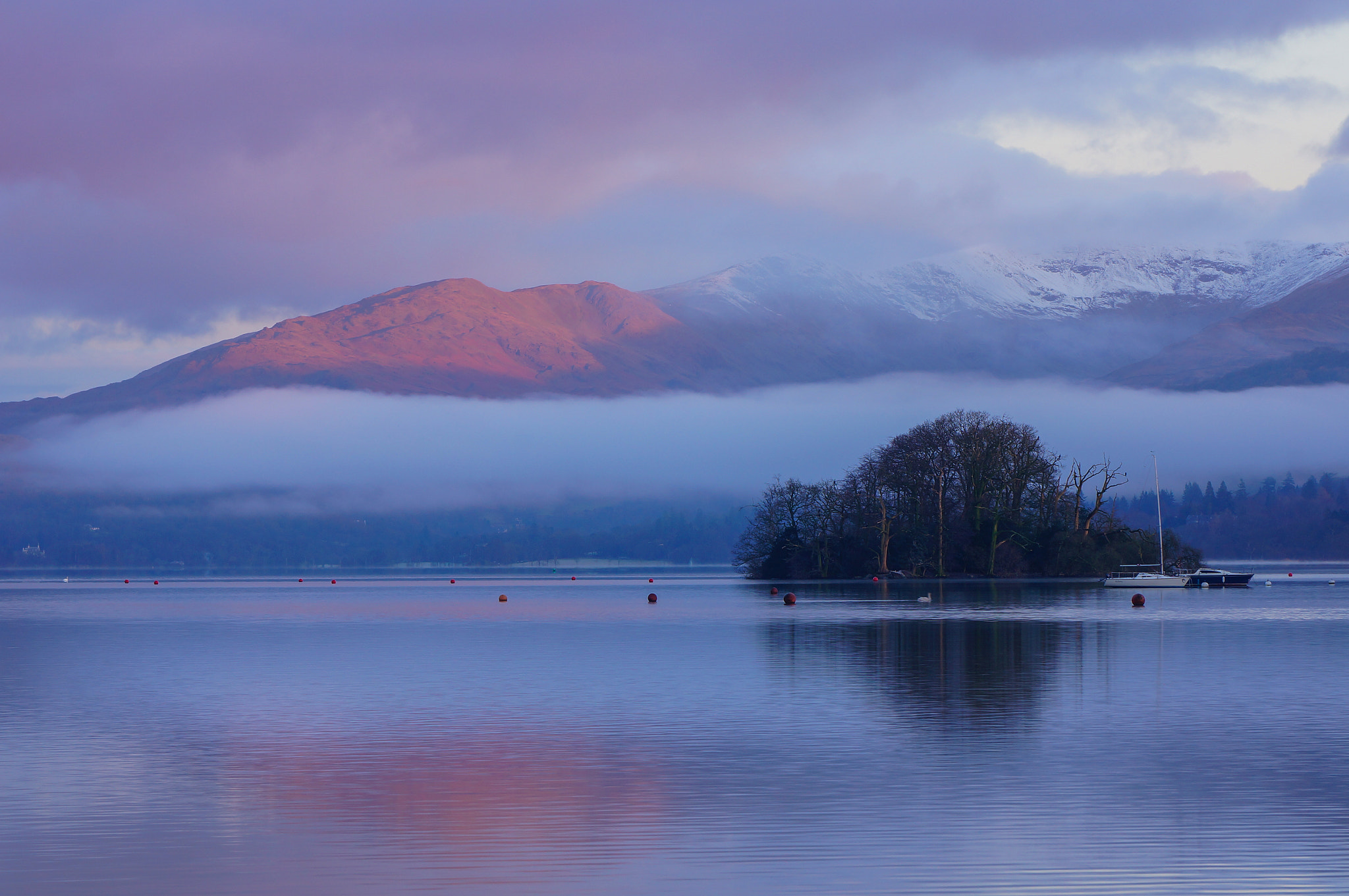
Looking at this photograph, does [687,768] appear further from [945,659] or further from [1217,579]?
[1217,579]

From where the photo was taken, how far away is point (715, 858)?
62.1 feet

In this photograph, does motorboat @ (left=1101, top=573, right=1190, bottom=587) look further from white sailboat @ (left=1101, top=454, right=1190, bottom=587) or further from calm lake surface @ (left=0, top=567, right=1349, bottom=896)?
calm lake surface @ (left=0, top=567, right=1349, bottom=896)

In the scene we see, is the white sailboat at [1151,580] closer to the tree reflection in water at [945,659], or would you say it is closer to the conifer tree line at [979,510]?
the conifer tree line at [979,510]

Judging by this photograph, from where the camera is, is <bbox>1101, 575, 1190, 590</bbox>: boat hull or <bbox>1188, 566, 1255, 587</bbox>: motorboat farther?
<bbox>1188, 566, 1255, 587</bbox>: motorboat

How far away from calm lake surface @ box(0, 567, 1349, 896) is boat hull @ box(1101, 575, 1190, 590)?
74.6 m

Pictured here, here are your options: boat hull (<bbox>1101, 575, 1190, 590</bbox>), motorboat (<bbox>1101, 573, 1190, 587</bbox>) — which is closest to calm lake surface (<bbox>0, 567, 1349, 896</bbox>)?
boat hull (<bbox>1101, 575, 1190, 590</bbox>)

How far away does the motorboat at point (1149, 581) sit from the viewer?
13175cm

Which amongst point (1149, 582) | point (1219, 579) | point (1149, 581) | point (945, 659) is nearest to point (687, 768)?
point (945, 659)

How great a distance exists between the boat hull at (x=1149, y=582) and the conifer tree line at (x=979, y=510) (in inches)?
438

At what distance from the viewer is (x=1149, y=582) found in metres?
133

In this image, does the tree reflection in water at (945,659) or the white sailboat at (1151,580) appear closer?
the tree reflection in water at (945,659)

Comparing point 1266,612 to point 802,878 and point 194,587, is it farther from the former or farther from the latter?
point 194,587

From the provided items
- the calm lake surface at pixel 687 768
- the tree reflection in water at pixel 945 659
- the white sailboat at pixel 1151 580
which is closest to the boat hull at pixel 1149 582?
the white sailboat at pixel 1151 580

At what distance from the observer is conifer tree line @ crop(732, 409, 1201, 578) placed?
144750 millimetres
